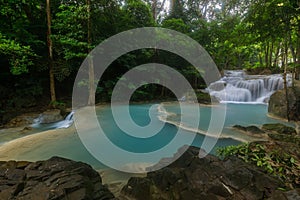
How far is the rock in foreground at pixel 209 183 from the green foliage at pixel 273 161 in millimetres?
372

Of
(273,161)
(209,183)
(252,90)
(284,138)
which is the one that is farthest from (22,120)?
(252,90)

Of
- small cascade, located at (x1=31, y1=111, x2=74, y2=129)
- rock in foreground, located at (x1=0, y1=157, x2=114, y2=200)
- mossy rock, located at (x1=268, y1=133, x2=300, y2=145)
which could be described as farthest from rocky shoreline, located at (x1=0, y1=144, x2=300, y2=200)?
small cascade, located at (x1=31, y1=111, x2=74, y2=129)

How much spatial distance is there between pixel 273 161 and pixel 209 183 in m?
1.23

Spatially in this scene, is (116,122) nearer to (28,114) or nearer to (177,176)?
(28,114)

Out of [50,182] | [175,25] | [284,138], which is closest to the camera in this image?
[50,182]

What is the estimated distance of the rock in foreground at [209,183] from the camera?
2.04m

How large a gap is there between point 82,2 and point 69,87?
14.3 feet

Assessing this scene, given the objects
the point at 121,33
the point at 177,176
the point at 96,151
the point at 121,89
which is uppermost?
the point at 121,33

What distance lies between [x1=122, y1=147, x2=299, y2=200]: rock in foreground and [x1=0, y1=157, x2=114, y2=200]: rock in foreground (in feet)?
1.49

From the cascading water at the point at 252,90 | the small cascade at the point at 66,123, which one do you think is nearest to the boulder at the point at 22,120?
the small cascade at the point at 66,123

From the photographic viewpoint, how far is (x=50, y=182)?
2.31m

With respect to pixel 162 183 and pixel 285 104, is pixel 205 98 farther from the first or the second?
pixel 162 183

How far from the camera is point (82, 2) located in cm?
873

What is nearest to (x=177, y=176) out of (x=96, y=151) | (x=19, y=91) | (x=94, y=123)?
(x=96, y=151)
